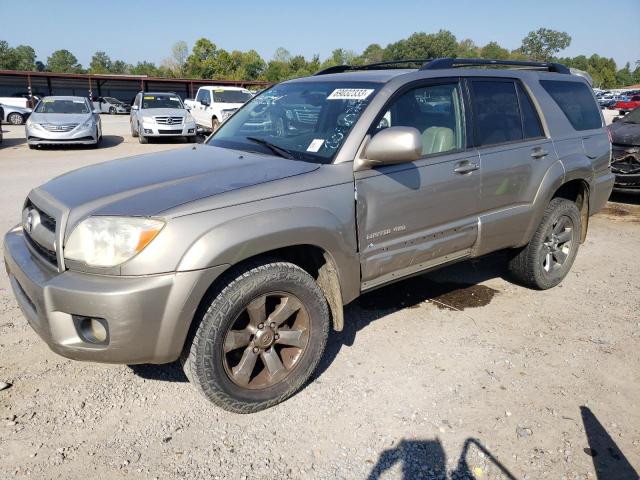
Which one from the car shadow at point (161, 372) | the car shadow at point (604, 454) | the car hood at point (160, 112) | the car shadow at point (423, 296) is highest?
the car hood at point (160, 112)

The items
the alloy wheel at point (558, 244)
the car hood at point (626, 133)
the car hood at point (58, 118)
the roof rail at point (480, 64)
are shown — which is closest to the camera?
the roof rail at point (480, 64)

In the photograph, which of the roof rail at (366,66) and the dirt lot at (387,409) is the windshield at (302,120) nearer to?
the roof rail at (366,66)

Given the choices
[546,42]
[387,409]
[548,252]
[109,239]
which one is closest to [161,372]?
[109,239]

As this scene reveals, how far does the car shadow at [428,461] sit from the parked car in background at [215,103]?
1675 centimetres

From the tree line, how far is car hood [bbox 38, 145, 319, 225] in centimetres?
5493

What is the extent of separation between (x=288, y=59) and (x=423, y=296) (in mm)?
95206

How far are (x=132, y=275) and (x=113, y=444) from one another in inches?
35.7

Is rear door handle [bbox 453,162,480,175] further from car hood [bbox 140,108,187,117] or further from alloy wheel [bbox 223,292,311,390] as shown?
car hood [bbox 140,108,187,117]

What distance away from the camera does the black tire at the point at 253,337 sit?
2562 millimetres

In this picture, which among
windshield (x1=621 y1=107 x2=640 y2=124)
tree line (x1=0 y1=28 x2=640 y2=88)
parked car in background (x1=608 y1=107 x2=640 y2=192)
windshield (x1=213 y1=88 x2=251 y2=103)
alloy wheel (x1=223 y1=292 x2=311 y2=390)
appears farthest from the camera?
tree line (x1=0 y1=28 x2=640 y2=88)

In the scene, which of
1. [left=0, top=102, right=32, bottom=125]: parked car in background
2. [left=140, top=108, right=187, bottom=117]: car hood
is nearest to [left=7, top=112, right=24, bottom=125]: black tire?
[left=0, top=102, right=32, bottom=125]: parked car in background

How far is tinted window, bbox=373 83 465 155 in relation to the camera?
3402mm

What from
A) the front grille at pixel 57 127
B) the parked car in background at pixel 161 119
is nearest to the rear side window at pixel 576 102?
the front grille at pixel 57 127

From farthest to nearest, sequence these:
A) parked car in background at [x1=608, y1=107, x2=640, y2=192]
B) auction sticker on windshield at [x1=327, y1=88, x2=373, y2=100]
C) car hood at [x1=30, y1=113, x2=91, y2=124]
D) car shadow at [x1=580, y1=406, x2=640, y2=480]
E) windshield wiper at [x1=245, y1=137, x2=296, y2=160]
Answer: car hood at [x1=30, y1=113, x2=91, y2=124]
parked car in background at [x1=608, y1=107, x2=640, y2=192]
auction sticker on windshield at [x1=327, y1=88, x2=373, y2=100]
windshield wiper at [x1=245, y1=137, x2=296, y2=160]
car shadow at [x1=580, y1=406, x2=640, y2=480]
